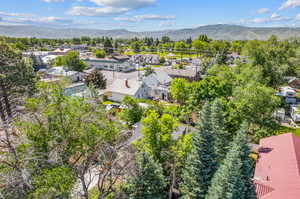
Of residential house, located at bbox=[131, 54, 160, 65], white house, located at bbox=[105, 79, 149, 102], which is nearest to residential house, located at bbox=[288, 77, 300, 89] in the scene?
white house, located at bbox=[105, 79, 149, 102]

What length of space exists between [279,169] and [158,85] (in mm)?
31748

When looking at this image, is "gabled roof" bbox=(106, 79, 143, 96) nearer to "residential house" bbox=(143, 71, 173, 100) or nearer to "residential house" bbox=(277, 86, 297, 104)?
"residential house" bbox=(143, 71, 173, 100)

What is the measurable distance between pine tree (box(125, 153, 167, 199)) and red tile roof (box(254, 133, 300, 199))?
7.03m

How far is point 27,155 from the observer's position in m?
7.91

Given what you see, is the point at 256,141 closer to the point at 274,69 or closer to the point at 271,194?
the point at 271,194

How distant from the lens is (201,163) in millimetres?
11648

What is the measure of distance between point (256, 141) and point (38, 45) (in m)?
138

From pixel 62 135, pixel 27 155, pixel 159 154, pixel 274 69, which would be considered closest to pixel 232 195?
pixel 159 154

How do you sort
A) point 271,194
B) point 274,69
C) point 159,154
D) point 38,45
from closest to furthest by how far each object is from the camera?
1. point 271,194
2. point 159,154
3. point 274,69
4. point 38,45

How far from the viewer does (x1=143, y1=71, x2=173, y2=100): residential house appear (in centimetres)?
3994

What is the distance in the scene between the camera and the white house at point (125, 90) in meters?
35.9

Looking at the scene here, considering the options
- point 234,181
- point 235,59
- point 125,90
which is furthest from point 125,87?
point 235,59

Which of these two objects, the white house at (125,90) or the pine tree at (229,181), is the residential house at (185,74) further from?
the pine tree at (229,181)

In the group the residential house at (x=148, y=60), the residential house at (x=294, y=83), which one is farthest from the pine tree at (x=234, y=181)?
the residential house at (x=148, y=60)
